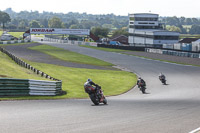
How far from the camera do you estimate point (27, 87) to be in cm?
2211

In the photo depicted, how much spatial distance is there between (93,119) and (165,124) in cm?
276

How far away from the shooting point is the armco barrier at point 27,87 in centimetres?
2081

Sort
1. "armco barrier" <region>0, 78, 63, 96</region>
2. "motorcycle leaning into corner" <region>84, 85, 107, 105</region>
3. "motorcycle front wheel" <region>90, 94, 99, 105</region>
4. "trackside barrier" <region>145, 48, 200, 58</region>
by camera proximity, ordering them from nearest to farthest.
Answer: "motorcycle leaning into corner" <region>84, 85, 107, 105</region> → "motorcycle front wheel" <region>90, 94, 99, 105</region> → "armco barrier" <region>0, 78, 63, 96</region> → "trackside barrier" <region>145, 48, 200, 58</region>

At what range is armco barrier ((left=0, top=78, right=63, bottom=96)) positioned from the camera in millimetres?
20812

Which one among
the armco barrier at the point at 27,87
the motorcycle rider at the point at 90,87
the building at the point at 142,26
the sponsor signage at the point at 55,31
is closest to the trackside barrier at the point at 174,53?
the sponsor signage at the point at 55,31

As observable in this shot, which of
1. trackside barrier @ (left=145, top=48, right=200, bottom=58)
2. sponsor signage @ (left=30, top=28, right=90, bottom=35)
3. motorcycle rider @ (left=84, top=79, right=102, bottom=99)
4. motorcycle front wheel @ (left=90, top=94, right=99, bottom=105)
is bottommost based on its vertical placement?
trackside barrier @ (left=145, top=48, right=200, bottom=58)

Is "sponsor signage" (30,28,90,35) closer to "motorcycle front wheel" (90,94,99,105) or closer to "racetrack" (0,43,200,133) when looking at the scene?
"motorcycle front wheel" (90,94,99,105)

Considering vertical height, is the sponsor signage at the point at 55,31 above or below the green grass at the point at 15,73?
above

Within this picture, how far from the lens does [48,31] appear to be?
114000 mm

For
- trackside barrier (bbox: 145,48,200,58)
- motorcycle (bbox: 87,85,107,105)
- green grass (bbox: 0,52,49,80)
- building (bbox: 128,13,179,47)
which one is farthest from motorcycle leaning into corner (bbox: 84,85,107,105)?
building (bbox: 128,13,179,47)

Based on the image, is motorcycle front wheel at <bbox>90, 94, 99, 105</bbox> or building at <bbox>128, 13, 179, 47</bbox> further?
building at <bbox>128, 13, 179, 47</bbox>

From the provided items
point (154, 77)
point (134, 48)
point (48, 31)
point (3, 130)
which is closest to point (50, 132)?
point (3, 130)

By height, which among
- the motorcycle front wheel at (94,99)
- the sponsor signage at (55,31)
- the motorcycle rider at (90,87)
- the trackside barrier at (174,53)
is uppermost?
the sponsor signage at (55,31)

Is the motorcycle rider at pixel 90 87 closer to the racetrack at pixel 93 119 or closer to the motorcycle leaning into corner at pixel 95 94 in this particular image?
the motorcycle leaning into corner at pixel 95 94
